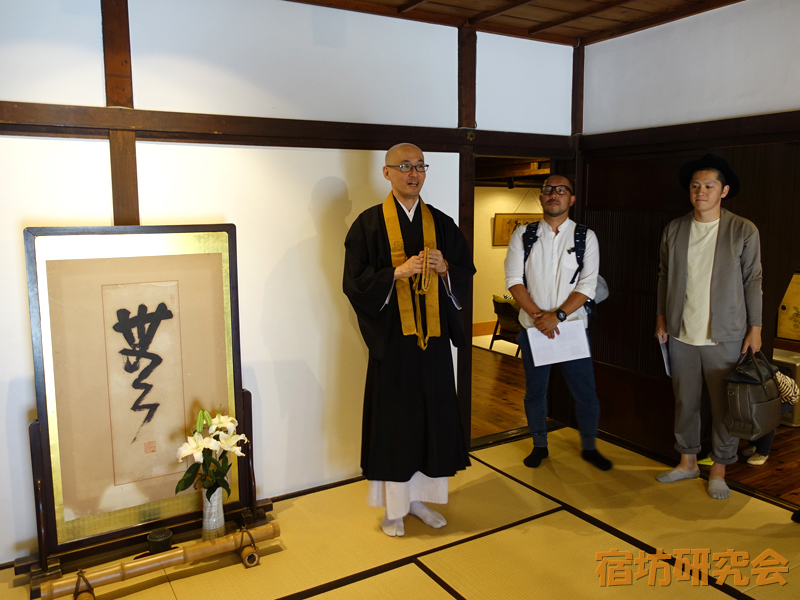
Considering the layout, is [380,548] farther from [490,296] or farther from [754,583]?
[490,296]

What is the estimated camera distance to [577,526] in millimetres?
2887

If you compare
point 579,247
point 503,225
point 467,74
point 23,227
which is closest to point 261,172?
point 23,227

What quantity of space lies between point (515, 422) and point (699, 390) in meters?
1.38

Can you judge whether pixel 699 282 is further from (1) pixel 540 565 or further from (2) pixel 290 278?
(2) pixel 290 278

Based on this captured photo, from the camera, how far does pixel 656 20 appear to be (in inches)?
139

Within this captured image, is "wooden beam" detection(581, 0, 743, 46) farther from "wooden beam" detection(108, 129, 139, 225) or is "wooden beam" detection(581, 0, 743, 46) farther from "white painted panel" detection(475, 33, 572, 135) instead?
"wooden beam" detection(108, 129, 139, 225)

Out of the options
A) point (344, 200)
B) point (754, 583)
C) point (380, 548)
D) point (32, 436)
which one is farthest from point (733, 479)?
point (32, 436)

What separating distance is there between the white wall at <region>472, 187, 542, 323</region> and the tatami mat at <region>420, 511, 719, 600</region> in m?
5.03

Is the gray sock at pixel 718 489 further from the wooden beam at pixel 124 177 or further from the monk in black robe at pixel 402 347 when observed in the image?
the wooden beam at pixel 124 177

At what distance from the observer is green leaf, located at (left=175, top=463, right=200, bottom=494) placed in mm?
2707

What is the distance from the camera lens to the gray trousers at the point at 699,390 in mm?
3154

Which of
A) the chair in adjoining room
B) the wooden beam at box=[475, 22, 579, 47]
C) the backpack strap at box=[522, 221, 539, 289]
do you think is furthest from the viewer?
the chair in adjoining room

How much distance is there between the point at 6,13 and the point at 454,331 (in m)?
2.23

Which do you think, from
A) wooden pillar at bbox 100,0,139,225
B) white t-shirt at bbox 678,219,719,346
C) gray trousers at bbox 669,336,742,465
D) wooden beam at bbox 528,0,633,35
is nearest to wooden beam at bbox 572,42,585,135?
wooden beam at bbox 528,0,633,35
